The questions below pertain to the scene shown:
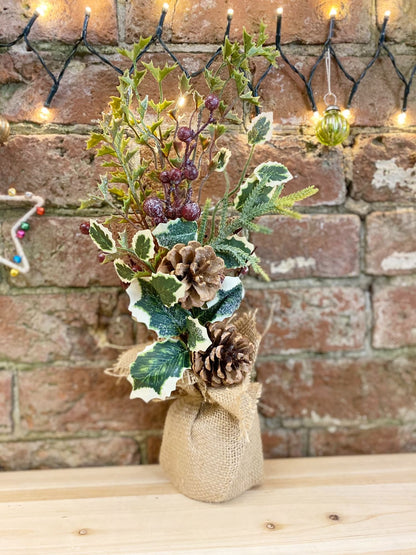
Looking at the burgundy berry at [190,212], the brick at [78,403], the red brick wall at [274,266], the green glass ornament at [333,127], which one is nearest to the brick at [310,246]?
the red brick wall at [274,266]

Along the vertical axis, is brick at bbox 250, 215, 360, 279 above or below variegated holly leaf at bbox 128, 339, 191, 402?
above

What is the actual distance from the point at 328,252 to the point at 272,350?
213 millimetres

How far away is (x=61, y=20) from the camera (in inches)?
30.8

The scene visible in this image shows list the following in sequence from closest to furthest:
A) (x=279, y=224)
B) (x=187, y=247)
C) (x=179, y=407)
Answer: (x=187, y=247) < (x=179, y=407) < (x=279, y=224)

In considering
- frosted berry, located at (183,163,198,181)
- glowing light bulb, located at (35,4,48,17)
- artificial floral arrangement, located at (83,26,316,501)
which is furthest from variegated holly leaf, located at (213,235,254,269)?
glowing light bulb, located at (35,4,48,17)

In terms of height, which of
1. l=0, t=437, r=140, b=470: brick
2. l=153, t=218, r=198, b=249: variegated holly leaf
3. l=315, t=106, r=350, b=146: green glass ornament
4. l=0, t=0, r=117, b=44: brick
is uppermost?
l=0, t=0, r=117, b=44: brick

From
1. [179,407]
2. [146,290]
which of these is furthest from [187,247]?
[179,407]

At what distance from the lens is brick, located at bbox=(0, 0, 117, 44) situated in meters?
0.78

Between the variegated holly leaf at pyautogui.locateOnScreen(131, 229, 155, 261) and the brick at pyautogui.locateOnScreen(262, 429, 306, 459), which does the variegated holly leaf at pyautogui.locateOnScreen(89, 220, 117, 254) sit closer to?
the variegated holly leaf at pyautogui.locateOnScreen(131, 229, 155, 261)

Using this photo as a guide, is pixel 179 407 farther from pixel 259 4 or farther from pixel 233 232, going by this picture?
pixel 259 4

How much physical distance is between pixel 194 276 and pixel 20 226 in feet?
1.28

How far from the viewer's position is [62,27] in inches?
30.9

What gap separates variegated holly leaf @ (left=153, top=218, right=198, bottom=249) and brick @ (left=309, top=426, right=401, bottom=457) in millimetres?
504

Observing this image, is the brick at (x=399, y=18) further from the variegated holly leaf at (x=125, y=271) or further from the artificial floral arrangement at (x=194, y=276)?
the variegated holly leaf at (x=125, y=271)
